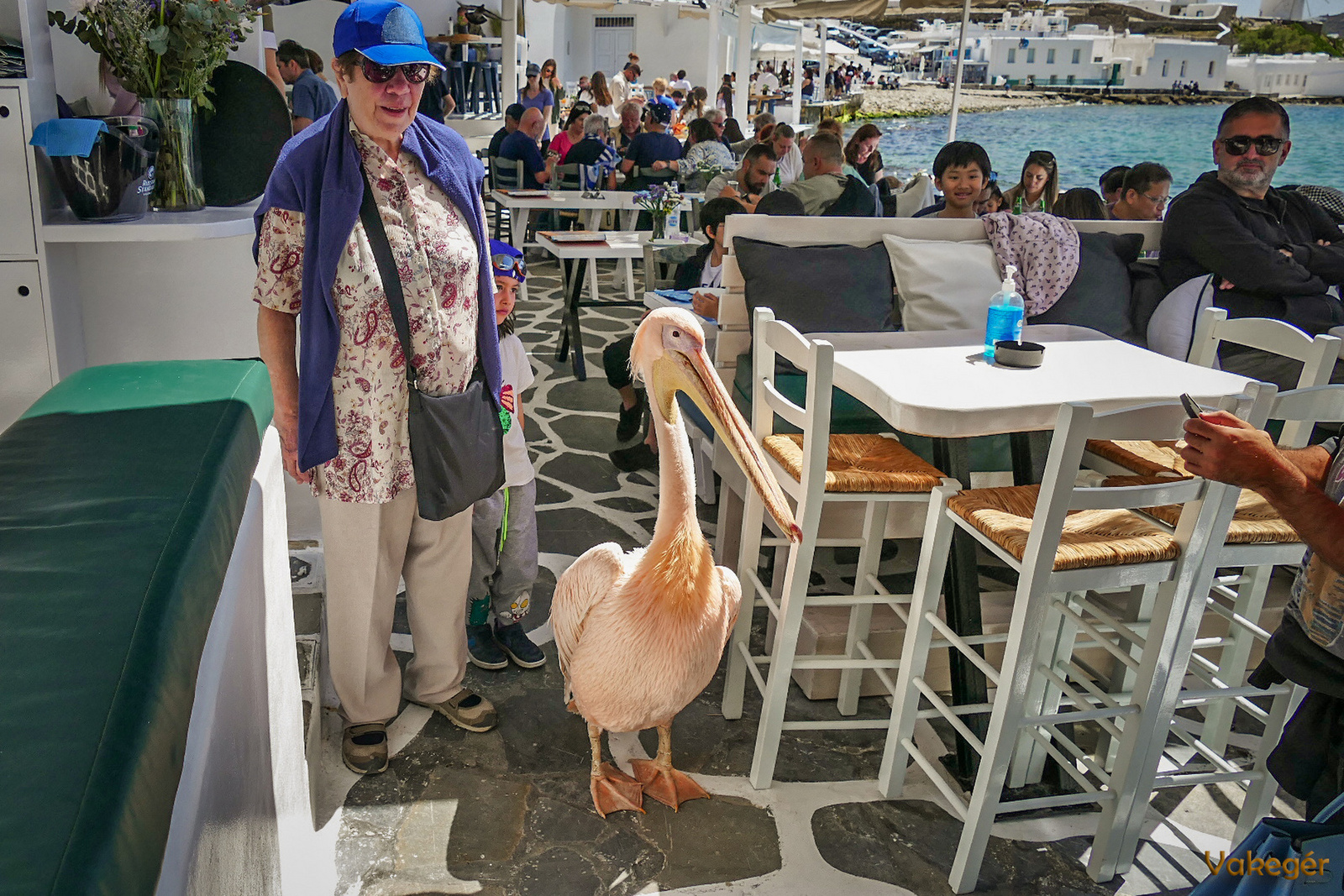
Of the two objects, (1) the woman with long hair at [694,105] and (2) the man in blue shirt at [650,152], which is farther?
(1) the woman with long hair at [694,105]

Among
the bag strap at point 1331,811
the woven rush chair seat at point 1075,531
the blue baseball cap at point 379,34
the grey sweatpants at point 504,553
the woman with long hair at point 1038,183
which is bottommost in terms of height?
the grey sweatpants at point 504,553

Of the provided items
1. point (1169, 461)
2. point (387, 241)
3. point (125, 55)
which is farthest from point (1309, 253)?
point (125, 55)

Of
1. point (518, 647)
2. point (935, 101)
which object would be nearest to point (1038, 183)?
point (518, 647)

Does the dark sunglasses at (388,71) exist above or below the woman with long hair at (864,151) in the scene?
above

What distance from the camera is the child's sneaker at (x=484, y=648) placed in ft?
11.3

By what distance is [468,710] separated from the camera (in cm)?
310

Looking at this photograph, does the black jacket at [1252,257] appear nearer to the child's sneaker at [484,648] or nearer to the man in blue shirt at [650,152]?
the child's sneaker at [484,648]

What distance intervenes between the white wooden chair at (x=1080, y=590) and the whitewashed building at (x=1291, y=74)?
668cm

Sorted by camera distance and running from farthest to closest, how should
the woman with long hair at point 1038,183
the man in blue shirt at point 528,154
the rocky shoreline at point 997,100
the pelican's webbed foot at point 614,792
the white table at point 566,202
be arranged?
the man in blue shirt at point 528,154
the white table at point 566,202
the rocky shoreline at point 997,100
the woman with long hair at point 1038,183
the pelican's webbed foot at point 614,792

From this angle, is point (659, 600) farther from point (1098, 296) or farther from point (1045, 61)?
point (1045, 61)

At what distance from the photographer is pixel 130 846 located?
69 centimetres

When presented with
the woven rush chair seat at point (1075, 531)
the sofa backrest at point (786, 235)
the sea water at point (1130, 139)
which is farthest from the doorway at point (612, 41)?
the woven rush chair seat at point (1075, 531)

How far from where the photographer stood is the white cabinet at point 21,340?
9.29ft

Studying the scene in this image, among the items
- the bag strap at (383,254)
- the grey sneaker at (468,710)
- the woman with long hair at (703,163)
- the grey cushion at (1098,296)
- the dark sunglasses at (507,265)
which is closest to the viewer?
the bag strap at (383,254)
